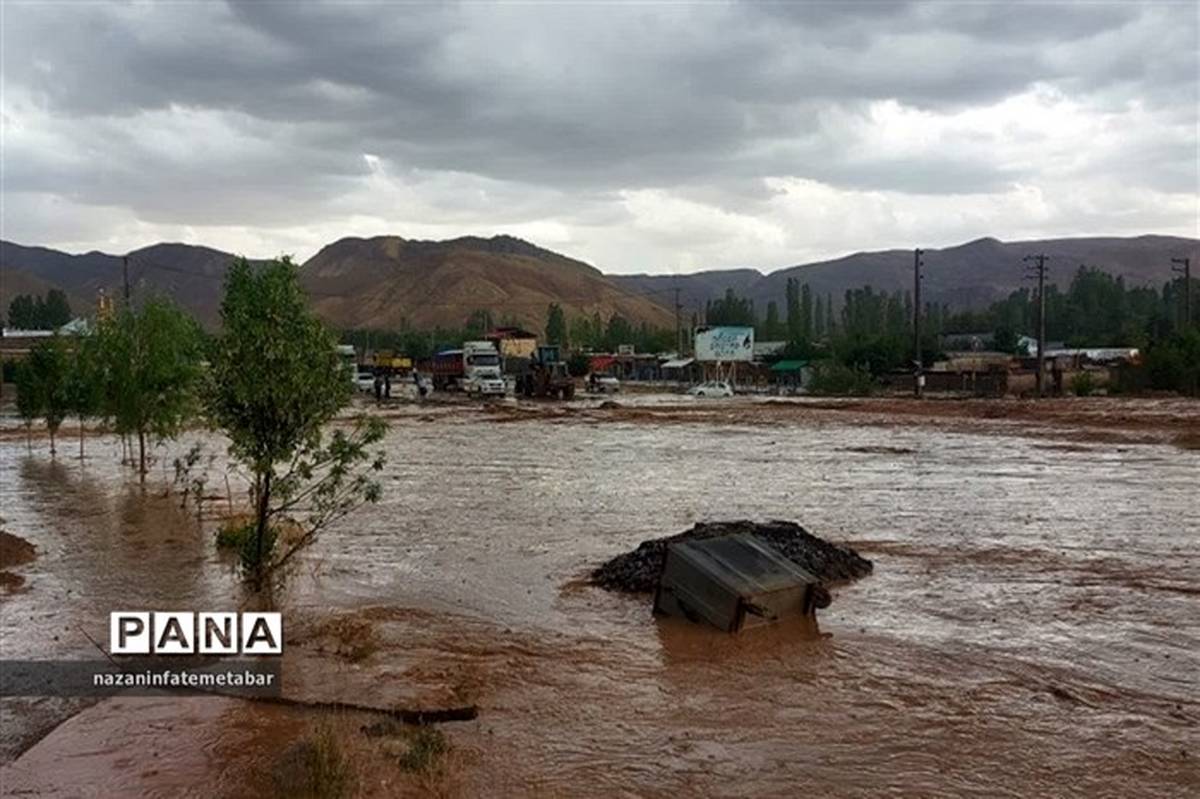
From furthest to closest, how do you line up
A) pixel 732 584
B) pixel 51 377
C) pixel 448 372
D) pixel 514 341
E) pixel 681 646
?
pixel 514 341 < pixel 448 372 < pixel 51 377 < pixel 732 584 < pixel 681 646

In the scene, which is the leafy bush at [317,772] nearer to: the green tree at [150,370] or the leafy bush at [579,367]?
the green tree at [150,370]

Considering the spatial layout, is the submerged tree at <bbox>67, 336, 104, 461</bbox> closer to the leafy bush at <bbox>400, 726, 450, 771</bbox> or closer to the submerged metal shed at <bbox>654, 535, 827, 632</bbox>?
the submerged metal shed at <bbox>654, 535, 827, 632</bbox>

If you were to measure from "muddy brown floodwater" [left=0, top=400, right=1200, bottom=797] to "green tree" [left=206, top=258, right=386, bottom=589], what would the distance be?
2.08 meters

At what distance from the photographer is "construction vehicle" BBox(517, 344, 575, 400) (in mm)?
64312

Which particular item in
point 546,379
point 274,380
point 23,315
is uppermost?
point 23,315

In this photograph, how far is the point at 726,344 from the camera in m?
73.7

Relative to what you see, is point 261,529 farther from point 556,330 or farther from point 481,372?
point 556,330

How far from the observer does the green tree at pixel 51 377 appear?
33.6 metres

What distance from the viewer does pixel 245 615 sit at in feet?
38.8

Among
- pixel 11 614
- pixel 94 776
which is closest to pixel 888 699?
pixel 94 776

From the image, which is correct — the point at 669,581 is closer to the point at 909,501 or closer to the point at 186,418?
the point at 909,501

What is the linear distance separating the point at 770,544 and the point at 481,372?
2136 inches

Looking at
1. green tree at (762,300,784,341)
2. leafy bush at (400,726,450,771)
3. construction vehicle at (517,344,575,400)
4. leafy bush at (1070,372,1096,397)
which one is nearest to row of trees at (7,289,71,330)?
green tree at (762,300,784,341)

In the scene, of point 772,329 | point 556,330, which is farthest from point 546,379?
point 556,330
